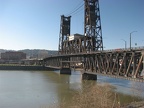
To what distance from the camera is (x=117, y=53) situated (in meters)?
51.8

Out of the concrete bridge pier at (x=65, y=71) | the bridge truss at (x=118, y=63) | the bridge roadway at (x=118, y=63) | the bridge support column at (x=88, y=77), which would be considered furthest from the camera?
the concrete bridge pier at (x=65, y=71)

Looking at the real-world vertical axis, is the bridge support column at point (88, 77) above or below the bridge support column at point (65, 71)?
below

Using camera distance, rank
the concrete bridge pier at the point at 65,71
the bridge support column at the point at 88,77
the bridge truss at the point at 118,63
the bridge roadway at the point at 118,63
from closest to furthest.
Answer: the bridge roadway at the point at 118,63
the bridge truss at the point at 118,63
the bridge support column at the point at 88,77
the concrete bridge pier at the point at 65,71

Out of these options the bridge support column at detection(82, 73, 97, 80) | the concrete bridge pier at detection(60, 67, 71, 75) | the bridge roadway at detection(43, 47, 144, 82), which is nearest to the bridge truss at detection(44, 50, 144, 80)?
the bridge roadway at detection(43, 47, 144, 82)

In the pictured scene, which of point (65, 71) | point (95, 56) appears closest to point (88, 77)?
point (95, 56)

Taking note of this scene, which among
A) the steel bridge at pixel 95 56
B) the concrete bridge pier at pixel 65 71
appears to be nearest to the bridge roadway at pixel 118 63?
the steel bridge at pixel 95 56

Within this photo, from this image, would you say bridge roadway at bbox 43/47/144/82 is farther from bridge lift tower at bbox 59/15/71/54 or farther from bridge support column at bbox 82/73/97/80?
bridge lift tower at bbox 59/15/71/54

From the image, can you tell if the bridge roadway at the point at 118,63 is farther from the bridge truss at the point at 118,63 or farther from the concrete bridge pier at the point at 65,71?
the concrete bridge pier at the point at 65,71

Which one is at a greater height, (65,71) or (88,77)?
(65,71)

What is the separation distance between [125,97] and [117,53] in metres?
12.7

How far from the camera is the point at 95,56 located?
65688 mm

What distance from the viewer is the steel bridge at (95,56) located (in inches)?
1794

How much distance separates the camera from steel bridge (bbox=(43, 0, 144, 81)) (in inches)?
1794

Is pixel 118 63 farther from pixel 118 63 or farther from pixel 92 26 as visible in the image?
pixel 92 26
